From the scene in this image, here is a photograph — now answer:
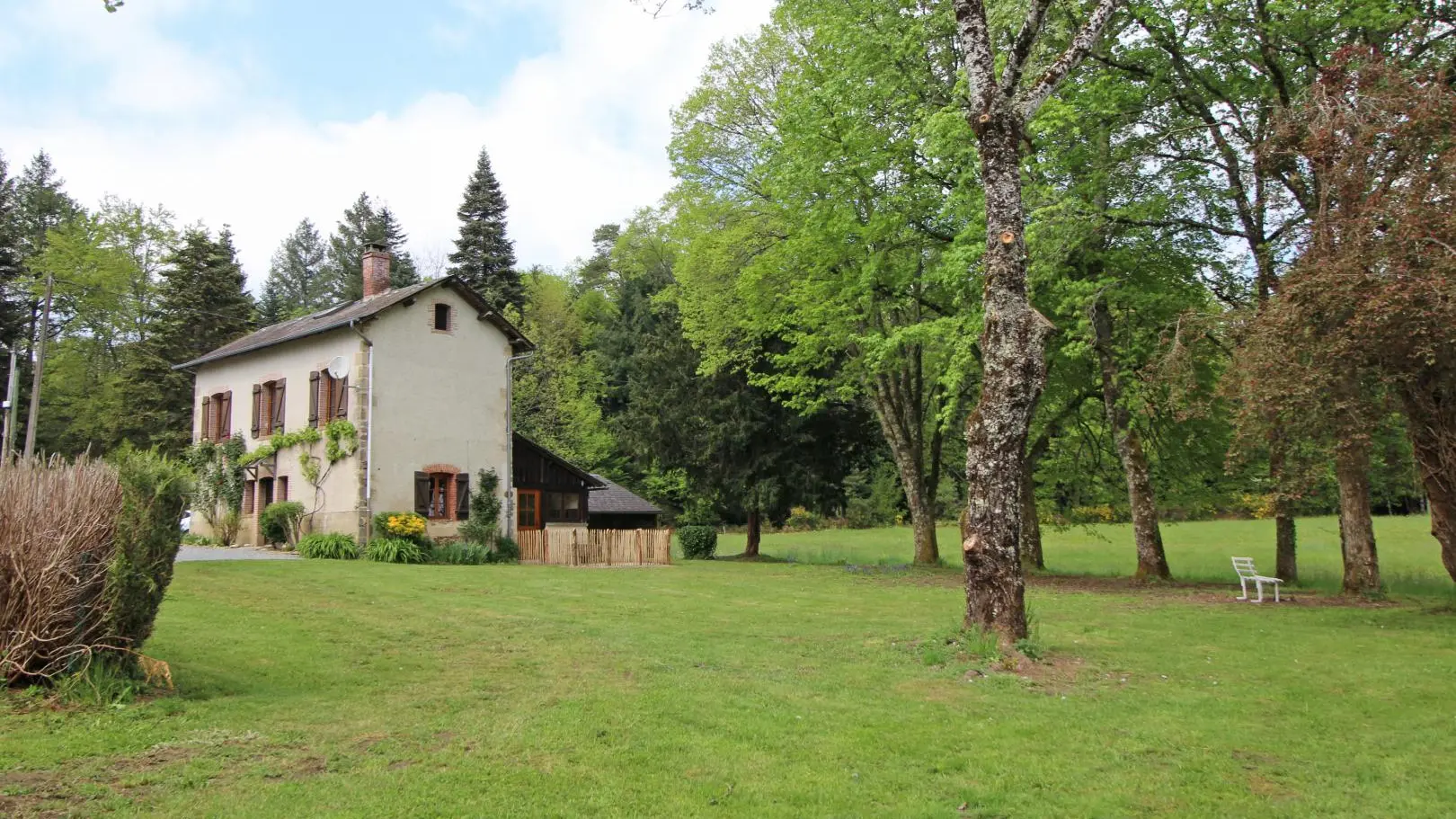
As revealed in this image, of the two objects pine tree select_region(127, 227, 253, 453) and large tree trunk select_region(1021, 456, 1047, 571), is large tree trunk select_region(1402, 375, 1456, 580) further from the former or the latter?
pine tree select_region(127, 227, 253, 453)

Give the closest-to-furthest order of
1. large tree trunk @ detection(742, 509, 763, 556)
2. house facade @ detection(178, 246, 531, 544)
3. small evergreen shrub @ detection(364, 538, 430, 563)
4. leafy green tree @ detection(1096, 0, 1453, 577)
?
leafy green tree @ detection(1096, 0, 1453, 577)
small evergreen shrub @ detection(364, 538, 430, 563)
house facade @ detection(178, 246, 531, 544)
large tree trunk @ detection(742, 509, 763, 556)

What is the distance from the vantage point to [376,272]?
30.9 m

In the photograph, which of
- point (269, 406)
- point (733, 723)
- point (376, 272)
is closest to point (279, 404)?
point (269, 406)

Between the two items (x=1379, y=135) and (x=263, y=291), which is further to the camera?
(x=263, y=291)

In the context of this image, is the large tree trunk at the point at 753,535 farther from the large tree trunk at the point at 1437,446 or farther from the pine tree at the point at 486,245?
the pine tree at the point at 486,245

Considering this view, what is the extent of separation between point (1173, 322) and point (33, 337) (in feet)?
176

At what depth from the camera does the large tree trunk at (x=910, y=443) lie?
1039 inches

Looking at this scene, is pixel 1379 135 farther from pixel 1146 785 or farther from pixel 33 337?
pixel 33 337

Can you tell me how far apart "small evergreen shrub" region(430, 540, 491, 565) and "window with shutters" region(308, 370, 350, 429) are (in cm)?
470

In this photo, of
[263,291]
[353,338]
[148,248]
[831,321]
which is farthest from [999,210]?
[263,291]

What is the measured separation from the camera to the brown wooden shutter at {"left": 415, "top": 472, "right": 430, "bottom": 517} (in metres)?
26.2

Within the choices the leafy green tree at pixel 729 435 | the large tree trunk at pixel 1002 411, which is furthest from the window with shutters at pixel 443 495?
the large tree trunk at pixel 1002 411

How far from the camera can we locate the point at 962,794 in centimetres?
521

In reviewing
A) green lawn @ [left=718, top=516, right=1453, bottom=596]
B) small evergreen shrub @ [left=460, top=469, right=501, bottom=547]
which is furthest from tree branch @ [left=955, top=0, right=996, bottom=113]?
small evergreen shrub @ [left=460, top=469, right=501, bottom=547]
